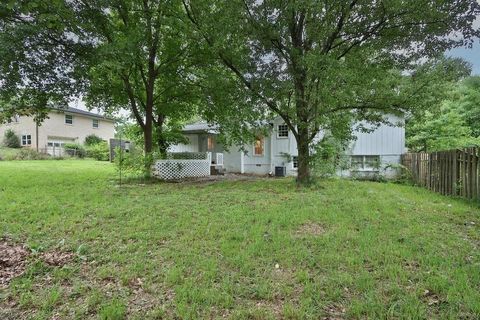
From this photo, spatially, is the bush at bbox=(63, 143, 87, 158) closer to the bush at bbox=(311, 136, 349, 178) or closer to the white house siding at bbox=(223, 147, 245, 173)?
the white house siding at bbox=(223, 147, 245, 173)

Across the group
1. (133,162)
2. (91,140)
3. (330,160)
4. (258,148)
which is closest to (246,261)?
(133,162)

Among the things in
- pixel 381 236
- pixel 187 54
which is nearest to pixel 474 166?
pixel 381 236

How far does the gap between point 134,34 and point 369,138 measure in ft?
41.5

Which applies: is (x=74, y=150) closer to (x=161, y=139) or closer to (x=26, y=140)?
(x=26, y=140)

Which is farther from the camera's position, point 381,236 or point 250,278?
point 381,236

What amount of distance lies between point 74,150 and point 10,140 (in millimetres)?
6186

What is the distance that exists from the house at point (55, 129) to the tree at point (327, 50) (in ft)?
74.0

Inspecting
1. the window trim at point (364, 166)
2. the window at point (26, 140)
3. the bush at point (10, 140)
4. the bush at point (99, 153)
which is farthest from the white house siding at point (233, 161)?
the bush at point (10, 140)

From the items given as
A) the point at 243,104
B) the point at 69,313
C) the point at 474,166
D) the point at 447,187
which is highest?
the point at 243,104

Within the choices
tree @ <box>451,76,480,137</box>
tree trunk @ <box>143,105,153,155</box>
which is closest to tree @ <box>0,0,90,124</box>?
tree trunk @ <box>143,105,153,155</box>

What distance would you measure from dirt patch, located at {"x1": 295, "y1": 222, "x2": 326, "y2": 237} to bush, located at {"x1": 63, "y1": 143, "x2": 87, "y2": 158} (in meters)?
27.1

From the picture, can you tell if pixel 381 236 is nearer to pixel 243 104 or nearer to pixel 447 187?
pixel 447 187

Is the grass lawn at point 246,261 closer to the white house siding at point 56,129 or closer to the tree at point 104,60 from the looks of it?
the tree at point 104,60

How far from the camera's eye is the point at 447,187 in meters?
9.29
